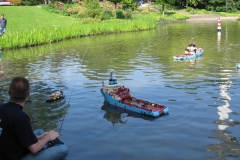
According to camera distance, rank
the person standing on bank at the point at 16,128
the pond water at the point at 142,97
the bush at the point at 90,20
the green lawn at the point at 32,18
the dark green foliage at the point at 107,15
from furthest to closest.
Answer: the dark green foliage at the point at 107,15 → the bush at the point at 90,20 → the green lawn at the point at 32,18 → the pond water at the point at 142,97 → the person standing on bank at the point at 16,128

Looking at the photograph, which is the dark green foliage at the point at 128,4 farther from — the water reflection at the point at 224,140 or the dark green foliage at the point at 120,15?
the water reflection at the point at 224,140

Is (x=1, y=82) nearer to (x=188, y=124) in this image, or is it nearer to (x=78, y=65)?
(x=78, y=65)

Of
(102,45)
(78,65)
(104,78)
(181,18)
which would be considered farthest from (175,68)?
(181,18)

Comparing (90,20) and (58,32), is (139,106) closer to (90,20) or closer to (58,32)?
(58,32)

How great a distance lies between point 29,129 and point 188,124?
17.5 feet

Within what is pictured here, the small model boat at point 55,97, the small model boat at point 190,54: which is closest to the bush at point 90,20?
the small model boat at point 190,54

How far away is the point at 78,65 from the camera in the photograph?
63.6ft

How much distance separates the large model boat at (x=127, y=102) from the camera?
9.87 meters

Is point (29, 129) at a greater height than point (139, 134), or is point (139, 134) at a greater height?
point (29, 129)

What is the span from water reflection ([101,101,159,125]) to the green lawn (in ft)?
108

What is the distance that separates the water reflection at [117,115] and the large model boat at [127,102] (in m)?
0.11

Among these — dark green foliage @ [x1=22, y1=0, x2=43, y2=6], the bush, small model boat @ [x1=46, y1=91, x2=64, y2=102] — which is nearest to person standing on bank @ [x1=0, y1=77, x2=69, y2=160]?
small model boat @ [x1=46, y1=91, x2=64, y2=102]

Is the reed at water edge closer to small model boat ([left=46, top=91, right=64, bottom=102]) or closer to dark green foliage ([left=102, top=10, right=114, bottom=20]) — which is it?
dark green foliage ([left=102, top=10, right=114, bottom=20])

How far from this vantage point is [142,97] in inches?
476
